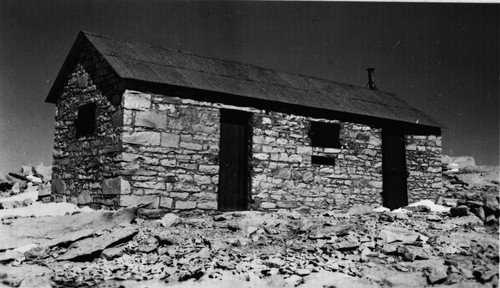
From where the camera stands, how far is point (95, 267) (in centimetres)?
639

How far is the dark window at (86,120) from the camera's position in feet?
34.2

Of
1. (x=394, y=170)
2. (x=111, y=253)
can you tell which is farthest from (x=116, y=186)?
(x=394, y=170)

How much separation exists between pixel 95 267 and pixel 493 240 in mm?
6059

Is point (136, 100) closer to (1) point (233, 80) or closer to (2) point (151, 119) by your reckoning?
(2) point (151, 119)

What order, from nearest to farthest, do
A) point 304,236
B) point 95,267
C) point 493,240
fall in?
1. point 95,267
2. point 493,240
3. point 304,236

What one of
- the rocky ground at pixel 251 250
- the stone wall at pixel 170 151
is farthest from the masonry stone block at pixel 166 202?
the rocky ground at pixel 251 250

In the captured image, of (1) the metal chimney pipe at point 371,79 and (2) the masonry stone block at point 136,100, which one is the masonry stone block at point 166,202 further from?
(1) the metal chimney pipe at point 371,79

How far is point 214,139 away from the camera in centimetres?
1031

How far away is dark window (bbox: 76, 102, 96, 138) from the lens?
10.4 m

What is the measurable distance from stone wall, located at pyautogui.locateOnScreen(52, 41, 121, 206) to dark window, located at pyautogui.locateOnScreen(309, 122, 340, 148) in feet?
16.5

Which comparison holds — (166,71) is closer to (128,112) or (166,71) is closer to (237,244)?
(128,112)

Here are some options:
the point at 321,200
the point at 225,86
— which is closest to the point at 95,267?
the point at 225,86

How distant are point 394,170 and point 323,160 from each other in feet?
8.85

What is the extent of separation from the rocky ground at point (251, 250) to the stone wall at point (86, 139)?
4.92 ft
